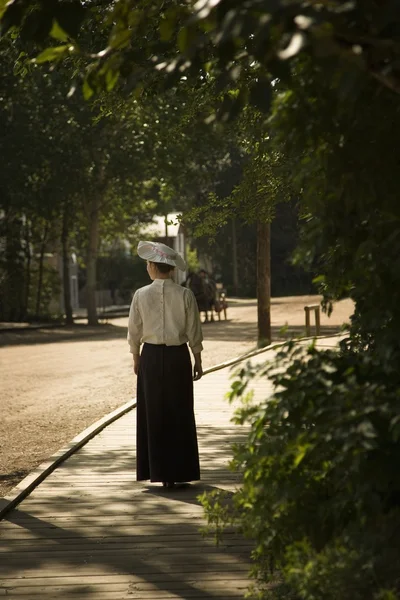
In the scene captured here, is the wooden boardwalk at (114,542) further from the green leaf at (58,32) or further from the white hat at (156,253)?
the green leaf at (58,32)

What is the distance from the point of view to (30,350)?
94.4 feet

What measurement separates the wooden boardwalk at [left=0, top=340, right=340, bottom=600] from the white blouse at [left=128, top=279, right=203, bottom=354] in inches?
44.1

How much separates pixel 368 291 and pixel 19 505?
13.9ft

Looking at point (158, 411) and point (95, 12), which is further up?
point (95, 12)

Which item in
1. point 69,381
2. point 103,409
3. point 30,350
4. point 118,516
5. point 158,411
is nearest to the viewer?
point 118,516

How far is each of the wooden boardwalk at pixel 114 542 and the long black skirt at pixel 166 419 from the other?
0.17m

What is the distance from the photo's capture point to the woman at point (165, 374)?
8.63 meters

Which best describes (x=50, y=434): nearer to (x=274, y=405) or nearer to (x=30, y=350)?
(x=274, y=405)

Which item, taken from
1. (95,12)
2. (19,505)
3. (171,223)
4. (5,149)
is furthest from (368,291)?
(5,149)

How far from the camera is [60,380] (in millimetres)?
20078

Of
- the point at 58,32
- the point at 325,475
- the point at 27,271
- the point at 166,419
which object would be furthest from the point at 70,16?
the point at 27,271

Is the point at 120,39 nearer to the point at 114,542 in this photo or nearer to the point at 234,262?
the point at 114,542

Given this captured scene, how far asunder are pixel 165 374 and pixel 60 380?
11.6 metres

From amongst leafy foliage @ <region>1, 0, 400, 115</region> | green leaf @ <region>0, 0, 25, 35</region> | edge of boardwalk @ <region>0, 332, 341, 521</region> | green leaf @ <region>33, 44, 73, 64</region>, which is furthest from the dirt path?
green leaf @ <region>0, 0, 25, 35</region>
